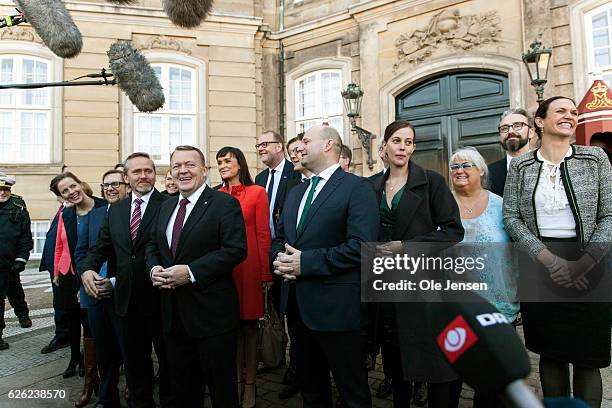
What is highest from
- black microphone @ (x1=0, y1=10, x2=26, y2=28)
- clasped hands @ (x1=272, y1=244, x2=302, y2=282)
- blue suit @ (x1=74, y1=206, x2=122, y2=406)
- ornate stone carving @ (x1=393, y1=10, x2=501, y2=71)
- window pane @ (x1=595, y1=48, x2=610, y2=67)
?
ornate stone carving @ (x1=393, y1=10, x2=501, y2=71)

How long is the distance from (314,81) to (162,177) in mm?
5470

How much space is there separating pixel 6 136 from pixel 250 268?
1239 centimetres

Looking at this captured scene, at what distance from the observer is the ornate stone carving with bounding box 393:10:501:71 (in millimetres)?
9922

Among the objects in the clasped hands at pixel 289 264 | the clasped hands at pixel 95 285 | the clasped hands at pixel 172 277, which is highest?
the clasped hands at pixel 289 264

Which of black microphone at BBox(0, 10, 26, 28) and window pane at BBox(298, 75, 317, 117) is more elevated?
window pane at BBox(298, 75, 317, 117)

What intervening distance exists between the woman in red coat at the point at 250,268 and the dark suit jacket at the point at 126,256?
2.23 feet

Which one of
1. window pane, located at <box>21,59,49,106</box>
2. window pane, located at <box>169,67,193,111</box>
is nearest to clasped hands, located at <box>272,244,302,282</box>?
window pane, located at <box>169,67,193,111</box>

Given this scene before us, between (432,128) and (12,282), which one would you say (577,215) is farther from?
(432,128)

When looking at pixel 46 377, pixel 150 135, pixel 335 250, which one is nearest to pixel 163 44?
pixel 150 135

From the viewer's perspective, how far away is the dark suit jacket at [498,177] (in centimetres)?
388

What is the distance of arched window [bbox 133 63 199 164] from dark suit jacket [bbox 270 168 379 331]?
36.7 feet

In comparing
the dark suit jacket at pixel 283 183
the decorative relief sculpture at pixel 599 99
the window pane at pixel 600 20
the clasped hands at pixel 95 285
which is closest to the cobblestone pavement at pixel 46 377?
the clasped hands at pixel 95 285

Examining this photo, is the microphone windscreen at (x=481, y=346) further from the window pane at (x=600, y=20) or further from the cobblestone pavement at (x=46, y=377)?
the window pane at (x=600, y=20)

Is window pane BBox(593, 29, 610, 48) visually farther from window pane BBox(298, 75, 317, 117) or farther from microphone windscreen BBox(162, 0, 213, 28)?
microphone windscreen BBox(162, 0, 213, 28)
